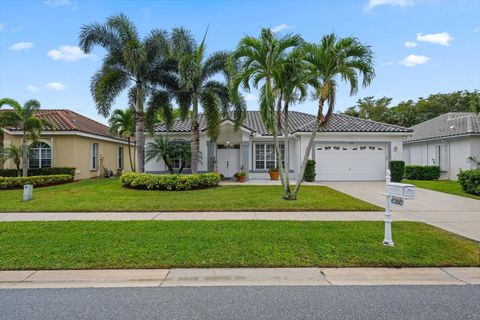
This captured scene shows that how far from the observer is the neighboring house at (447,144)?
64.1 feet

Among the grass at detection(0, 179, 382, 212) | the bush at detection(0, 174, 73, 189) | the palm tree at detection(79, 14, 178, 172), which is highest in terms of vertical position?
the palm tree at detection(79, 14, 178, 172)

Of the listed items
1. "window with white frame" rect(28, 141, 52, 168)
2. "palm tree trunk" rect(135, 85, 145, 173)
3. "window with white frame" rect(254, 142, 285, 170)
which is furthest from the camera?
"window with white frame" rect(254, 142, 285, 170)

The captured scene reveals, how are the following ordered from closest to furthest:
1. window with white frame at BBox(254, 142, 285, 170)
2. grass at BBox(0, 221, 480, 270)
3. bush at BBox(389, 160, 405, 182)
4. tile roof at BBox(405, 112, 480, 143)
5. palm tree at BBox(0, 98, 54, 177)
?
grass at BBox(0, 221, 480, 270)
palm tree at BBox(0, 98, 54, 177)
bush at BBox(389, 160, 405, 182)
tile roof at BBox(405, 112, 480, 143)
window with white frame at BBox(254, 142, 285, 170)

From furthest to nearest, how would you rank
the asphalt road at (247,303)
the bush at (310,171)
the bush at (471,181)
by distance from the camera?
the bush at (310,171) < the bush at (471,181) < the asphalt road at (247,303)

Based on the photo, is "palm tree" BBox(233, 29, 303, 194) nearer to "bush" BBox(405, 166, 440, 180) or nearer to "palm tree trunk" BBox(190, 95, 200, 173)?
"palm tree trunk" BBox(190, 95, 200, 173)

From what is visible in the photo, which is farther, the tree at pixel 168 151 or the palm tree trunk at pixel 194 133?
the tree at pixel 168 151

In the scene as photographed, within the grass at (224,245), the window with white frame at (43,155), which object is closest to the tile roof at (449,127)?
the grass at (224,245)

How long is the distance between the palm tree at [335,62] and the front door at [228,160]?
35.1ft

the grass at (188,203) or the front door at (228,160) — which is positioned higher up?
the front door at (228,160)

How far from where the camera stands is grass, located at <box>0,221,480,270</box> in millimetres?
4977

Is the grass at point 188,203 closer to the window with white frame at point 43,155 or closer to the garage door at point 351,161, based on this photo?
the garage door at point 351,161

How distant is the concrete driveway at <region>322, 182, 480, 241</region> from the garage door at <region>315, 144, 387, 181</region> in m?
5.93

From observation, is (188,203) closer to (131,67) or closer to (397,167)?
(131,67)

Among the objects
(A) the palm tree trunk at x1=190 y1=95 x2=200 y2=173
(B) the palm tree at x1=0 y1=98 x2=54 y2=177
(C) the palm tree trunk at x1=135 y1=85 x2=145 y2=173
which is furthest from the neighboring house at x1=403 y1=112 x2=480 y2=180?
(B) the palm tree at x1=0 y1=98 x2=54 y2=177
